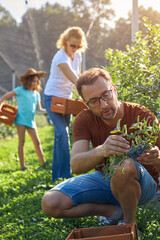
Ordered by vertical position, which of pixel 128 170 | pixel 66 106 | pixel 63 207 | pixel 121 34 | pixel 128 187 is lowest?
pixel 63 207

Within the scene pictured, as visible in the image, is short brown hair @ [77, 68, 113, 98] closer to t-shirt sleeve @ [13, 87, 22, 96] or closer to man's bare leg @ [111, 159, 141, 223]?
man's bare leg @ [111, 159, 141, 223]

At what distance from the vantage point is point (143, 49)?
9.46 feet

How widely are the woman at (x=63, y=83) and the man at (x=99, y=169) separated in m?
1.76

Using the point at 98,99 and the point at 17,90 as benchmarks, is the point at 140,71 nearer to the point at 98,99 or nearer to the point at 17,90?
the point at 98,99

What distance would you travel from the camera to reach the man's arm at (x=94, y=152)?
183 cm

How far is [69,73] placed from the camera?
4.12m

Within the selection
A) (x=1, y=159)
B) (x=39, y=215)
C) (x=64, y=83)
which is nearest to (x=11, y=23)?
(x=1, y=159)

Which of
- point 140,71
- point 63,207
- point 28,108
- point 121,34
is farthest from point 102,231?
point 121,34

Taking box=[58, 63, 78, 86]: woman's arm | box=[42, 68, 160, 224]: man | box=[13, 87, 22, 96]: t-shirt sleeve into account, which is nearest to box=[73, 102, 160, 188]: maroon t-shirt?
box=[42, 68, 160, 224]: man

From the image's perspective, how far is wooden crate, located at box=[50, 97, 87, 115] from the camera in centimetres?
389

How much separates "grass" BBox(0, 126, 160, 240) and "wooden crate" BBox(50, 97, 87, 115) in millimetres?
842

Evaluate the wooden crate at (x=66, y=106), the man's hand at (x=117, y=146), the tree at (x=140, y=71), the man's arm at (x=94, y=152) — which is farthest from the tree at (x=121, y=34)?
the man's hand at (x=117, y=146)

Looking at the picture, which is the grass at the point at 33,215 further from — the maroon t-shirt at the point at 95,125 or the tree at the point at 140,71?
the tree at the point at 140,71

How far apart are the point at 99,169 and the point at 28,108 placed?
10.8ft
